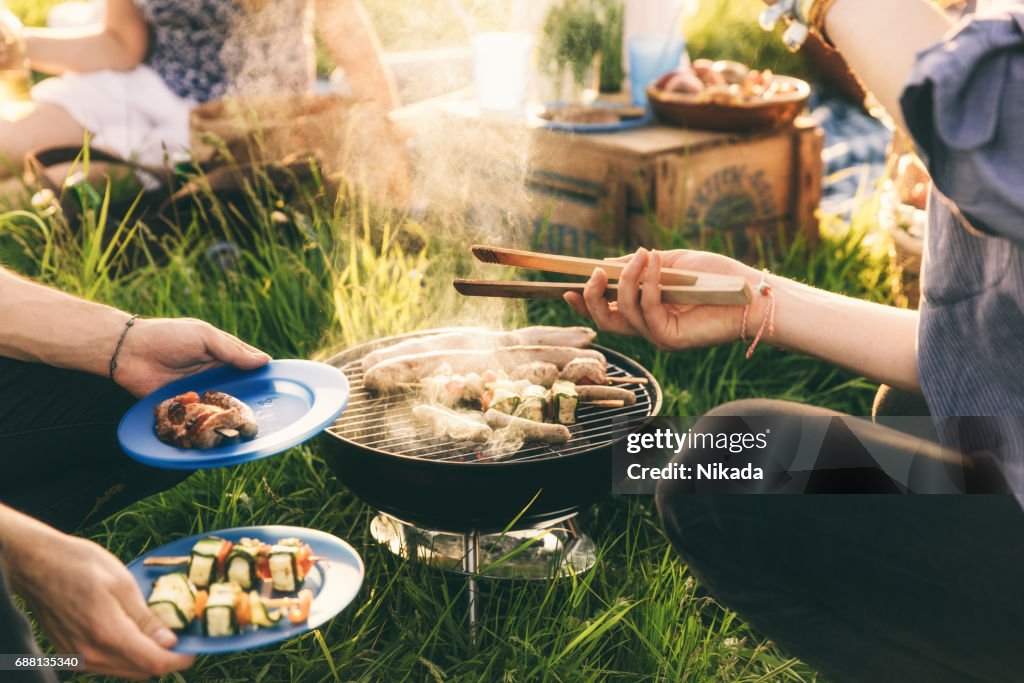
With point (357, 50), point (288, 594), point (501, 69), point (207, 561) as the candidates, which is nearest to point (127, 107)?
point (357, 50)

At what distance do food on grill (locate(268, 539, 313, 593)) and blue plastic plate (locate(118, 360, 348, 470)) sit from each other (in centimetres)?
22

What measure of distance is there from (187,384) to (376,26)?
5957 millimetres

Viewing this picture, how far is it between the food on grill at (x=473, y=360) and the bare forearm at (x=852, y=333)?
64 cm

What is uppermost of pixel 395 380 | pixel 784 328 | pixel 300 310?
pixel 784 328

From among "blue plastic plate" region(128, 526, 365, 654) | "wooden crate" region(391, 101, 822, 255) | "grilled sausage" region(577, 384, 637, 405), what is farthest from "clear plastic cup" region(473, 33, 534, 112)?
"blue plastic plate" region(128, 526, 365, 654)

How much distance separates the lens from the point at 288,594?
73.7 inches

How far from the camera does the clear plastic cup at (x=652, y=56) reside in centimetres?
523

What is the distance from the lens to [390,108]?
5.54 meters

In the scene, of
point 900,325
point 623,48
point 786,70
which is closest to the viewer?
point 900,325

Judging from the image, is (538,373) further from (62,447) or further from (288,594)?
(62,447)

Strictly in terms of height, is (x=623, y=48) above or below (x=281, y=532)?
above

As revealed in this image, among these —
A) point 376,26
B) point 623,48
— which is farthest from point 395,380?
point 376,26

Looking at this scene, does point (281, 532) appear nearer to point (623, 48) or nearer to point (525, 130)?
point (525, 130)

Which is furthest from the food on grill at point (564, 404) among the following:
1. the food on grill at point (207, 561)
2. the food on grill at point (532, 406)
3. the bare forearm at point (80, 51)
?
the bare forearm at point (80, 51)
